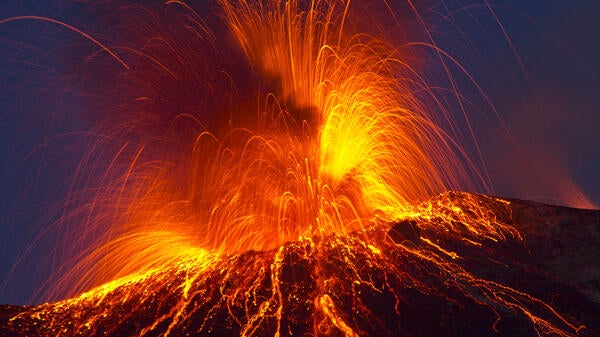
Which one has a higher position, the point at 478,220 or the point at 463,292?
the point at 478,220

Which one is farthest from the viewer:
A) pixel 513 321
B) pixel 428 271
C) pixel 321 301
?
pixel 428 271

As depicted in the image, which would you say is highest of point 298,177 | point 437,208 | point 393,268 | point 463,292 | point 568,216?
point 298,177

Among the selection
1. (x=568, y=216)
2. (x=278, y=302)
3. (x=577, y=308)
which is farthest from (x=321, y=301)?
(x=568, y=216)

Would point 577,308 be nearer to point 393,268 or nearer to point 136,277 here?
point 393,268

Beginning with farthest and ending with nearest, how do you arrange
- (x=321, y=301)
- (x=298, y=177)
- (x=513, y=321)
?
(x=298, y=177), (x=321, y=301), (x=513, y=321)

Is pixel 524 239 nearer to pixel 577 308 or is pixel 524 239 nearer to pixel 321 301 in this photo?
pixel 577 308

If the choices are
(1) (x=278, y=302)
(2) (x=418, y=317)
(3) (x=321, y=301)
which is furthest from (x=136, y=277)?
(2) (x=418, y=317)

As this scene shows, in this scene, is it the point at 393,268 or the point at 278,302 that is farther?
the point at 393,268
